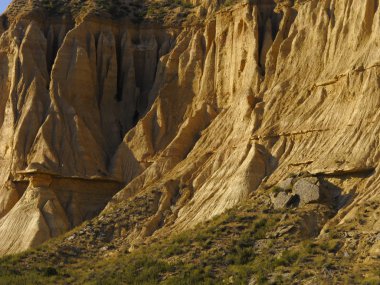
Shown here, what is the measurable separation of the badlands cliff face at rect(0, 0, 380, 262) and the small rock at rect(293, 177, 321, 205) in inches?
38.1

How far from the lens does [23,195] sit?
67.8 m

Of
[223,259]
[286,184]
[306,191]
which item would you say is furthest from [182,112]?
[223,259]

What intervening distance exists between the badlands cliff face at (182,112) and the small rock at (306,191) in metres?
0.97

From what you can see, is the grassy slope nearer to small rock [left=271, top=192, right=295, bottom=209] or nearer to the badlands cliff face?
small rock [left=271, top=192, right=295, bottom=209]

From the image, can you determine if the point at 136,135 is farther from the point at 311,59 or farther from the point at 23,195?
the point at 311,59

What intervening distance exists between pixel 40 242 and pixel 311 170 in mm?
16729

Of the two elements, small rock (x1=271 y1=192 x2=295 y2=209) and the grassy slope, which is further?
small rock (x1=271 y1=192 x2=295 y2=209)

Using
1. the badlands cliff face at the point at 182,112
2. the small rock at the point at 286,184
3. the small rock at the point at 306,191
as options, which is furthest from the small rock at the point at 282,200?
the badlands cliff face at the point at 182,112

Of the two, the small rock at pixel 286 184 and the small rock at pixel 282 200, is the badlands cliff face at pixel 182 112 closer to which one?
the small rock at pixel 286 184

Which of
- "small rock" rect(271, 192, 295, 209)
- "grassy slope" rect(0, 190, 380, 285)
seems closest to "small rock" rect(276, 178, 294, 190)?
"small rock" rect(271, 192, 295, 209)

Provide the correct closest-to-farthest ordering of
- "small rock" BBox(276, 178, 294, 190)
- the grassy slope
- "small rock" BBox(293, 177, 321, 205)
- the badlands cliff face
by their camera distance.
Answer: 1. the grassy slope
2. "small rock" BBox(293, 177, 321, 205)
3. "small rock" BBox(276, 178, 294, 190)
4. the badlands cliff face

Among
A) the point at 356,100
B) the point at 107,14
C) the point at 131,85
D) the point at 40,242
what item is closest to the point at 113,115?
the point at 131,85

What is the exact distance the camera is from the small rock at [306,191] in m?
52.9

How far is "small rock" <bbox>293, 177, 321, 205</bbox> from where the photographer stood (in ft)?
174
